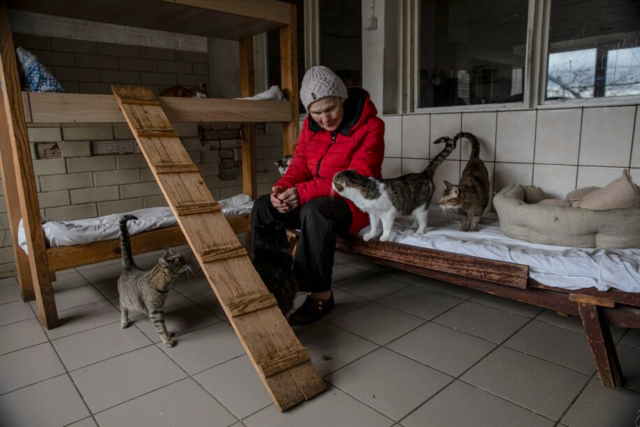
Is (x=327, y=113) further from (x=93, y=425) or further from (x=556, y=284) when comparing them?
(x=93, y=425)

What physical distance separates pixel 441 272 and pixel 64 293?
2442mm

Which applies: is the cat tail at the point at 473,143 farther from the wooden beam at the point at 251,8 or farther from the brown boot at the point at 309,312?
the wooden beam at the point at 251,8

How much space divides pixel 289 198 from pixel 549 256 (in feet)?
4.34

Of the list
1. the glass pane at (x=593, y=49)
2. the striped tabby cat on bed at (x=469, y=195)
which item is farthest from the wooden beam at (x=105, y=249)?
the glass pane at (x=593, y=49)

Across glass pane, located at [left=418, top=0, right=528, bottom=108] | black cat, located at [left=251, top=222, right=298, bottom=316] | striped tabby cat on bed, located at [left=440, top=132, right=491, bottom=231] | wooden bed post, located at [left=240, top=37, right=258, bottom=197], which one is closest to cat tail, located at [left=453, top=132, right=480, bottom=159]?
striped tabby cat on bed, located at [left=440, top=132, right=491, bottom=231]

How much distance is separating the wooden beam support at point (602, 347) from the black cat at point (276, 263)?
4.19ft

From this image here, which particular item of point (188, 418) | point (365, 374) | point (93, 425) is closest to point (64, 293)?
point (93, 425)

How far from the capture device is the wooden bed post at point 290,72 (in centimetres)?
306

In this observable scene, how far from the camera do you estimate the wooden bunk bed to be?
1736 mm

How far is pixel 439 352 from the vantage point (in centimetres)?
196

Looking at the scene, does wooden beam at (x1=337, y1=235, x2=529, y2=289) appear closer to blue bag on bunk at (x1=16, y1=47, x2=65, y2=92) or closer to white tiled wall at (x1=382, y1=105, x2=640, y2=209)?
white tiled wall at (x1=382, y1=105, x2=640, y2=209)

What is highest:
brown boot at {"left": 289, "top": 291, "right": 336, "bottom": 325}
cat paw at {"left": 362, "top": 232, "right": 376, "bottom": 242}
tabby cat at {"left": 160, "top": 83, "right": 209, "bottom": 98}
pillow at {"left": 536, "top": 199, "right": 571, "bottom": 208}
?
tabby cat at {"left": 160, "top": 83, "right": 209, "bottom": 98}

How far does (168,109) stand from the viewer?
2.61 metres

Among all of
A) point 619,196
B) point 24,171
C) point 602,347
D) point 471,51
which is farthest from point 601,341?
point 24,171
